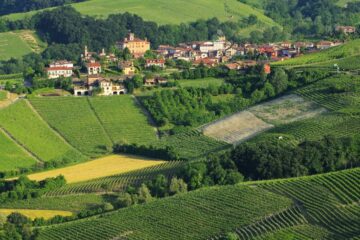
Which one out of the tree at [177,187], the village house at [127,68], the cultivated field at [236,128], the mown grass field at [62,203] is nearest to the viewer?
the tree at [177,187]

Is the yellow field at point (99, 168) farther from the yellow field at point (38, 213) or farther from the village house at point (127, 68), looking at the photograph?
the village house at point (127, 68)

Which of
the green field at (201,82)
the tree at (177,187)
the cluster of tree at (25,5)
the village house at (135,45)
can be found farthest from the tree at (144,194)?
the cluster of tree at (25,5)

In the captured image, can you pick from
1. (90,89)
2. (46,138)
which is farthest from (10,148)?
(90,89)

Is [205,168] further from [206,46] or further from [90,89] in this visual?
[206,46]

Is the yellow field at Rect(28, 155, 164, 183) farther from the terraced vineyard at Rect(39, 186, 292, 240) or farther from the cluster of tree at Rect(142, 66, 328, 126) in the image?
the terraced vineyard at Rect(39, 186, 292, 240)

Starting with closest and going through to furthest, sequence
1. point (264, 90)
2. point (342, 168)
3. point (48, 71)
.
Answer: point (342, 168), point (264, 90), point (48, 71)

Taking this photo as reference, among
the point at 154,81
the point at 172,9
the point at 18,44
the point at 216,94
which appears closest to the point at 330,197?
the point at 216,94
